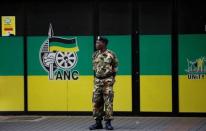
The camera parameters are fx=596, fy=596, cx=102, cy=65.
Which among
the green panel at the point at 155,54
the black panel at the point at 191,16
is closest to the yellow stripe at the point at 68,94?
the green panel at the point at 155,54

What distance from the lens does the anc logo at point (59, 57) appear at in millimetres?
14477

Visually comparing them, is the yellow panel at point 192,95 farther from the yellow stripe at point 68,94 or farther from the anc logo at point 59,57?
the anc logo at point 59,57

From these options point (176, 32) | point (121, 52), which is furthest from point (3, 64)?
point (176, 32)

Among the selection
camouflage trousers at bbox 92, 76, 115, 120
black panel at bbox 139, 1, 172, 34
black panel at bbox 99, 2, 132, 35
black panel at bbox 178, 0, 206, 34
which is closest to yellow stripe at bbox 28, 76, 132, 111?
black panel at bbox 99, 2, 132, 35

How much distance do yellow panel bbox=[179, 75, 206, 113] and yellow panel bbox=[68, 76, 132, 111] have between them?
48.4 inches

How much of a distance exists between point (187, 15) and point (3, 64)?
4.66 meters

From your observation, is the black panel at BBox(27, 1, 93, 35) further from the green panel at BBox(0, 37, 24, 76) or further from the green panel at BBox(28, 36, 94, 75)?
the green panel at BBox(0, 37, 24, 76)

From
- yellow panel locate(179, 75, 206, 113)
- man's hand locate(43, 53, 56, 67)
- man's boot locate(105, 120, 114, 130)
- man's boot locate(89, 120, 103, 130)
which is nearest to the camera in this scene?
man's boot locate(105, 120, 114, 130)

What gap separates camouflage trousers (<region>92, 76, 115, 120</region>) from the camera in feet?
39.2

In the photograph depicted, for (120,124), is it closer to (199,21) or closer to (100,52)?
(100,52)

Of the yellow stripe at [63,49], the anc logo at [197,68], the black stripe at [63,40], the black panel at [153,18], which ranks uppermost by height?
the black panel at [153,18]

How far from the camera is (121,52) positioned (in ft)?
46.7

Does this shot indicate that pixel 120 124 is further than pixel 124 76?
No

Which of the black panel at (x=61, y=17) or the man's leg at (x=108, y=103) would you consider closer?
the man's leg at (x=108, y=103)
